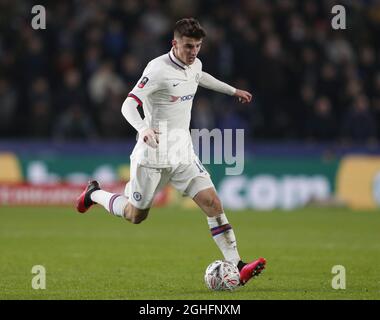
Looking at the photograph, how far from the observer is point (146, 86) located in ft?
28.2

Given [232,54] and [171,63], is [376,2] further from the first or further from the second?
[171,63]

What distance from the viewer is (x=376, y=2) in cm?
2219

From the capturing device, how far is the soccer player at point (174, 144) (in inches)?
340

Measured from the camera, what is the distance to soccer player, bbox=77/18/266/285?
340 inches

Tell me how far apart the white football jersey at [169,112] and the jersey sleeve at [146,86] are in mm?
18

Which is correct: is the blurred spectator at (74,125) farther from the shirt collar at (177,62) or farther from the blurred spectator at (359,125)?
the shirt collar at (177,62)

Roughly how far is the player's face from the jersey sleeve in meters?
0.27

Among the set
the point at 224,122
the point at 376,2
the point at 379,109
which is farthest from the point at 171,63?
the point at 376,2

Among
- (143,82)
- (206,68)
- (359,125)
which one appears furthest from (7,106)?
(143,82)

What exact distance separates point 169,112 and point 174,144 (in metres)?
0.30

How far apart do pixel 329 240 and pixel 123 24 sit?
8.79m

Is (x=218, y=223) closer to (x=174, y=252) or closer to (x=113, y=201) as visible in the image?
(x=113, y=201)

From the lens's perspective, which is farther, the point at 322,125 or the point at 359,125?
the point at 322,125

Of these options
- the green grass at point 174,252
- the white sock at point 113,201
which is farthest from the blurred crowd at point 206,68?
the white sock at point 113,201
